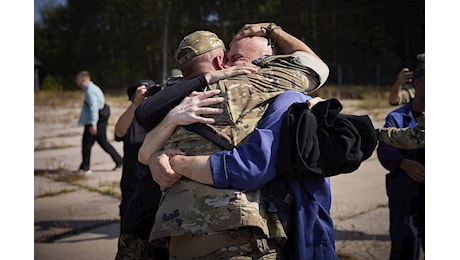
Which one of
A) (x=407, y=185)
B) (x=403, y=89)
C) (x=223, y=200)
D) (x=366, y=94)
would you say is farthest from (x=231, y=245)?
(x=366, y=94)

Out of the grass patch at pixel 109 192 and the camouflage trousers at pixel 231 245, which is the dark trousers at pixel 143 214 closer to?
the camouflage trousers at pixel 231 245

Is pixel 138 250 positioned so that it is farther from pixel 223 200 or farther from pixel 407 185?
pixel 407 185

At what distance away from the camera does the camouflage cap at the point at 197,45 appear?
1.63 m

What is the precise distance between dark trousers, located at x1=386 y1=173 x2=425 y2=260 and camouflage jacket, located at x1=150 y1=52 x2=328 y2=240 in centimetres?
168

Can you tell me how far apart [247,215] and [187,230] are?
174mm

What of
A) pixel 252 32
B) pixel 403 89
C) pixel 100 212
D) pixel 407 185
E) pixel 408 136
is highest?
pixel 252 32

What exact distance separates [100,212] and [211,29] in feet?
8.75

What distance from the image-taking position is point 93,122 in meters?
6.98

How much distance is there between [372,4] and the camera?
13.8ft

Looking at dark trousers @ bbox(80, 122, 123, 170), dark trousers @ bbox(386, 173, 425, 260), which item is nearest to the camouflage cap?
dark trousers @ bbox(386, 173, 425, 260)

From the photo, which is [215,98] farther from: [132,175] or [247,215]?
[132,175]

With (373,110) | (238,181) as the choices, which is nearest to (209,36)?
(238,181)

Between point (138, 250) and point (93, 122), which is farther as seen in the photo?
point (93, 122)
